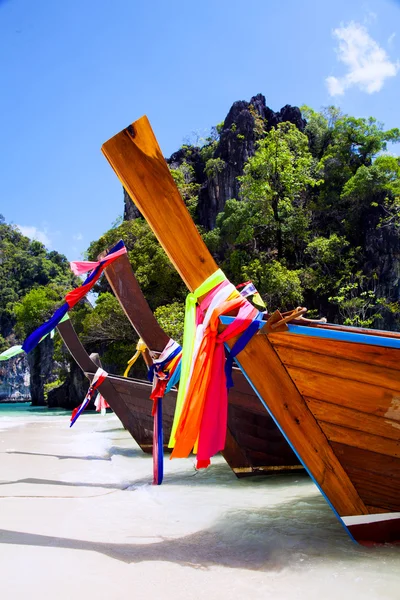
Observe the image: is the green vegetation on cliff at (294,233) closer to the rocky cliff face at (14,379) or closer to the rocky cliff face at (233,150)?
the rocky cliff face at (233,150)

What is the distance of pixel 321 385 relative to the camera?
8.55 ft

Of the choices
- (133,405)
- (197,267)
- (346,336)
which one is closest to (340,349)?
(346,336)

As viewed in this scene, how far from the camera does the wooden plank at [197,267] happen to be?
2.63m

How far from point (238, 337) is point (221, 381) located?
26cm

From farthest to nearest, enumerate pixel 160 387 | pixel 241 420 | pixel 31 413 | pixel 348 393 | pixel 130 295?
pixel 31 413
pixel 130 295
pixel 241 420
pixel 160 387
pixel 348 393

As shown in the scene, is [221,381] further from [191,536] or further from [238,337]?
[191,536]

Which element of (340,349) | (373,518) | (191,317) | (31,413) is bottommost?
(31,413)

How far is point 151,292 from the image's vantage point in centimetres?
2270

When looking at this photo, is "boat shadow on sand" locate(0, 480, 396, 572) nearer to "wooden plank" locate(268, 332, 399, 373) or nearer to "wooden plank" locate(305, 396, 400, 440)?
"wooden plank" locate(305, 396, 400, 440)

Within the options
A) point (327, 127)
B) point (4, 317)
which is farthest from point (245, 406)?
point (4, 317)

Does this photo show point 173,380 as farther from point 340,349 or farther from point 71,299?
point 340,349

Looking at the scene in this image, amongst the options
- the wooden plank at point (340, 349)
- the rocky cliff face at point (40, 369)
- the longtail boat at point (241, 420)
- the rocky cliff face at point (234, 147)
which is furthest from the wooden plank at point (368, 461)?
the rocky cliff face at point (40, 369)

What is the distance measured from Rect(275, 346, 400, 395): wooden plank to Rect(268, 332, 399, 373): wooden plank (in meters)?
0.02

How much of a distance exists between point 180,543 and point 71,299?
2706mm
